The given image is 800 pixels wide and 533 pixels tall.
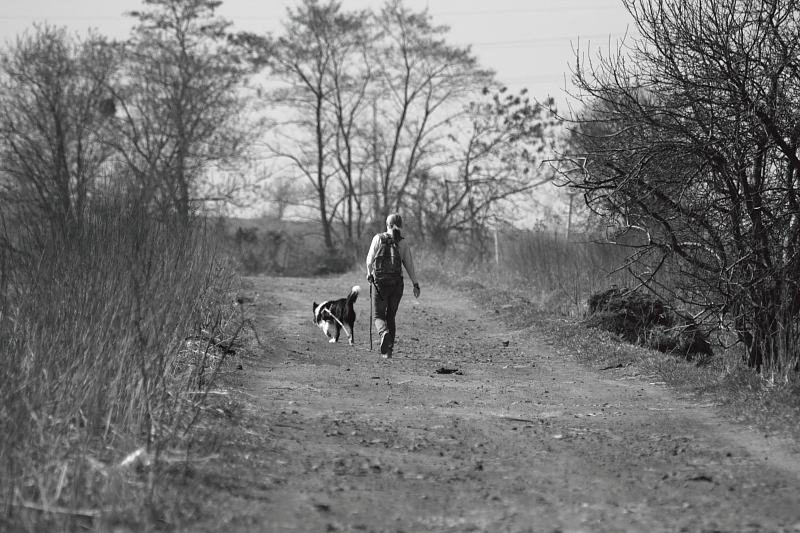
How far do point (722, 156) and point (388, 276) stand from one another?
179 inches

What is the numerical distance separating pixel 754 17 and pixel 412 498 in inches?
240

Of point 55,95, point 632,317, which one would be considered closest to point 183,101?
point 55,95

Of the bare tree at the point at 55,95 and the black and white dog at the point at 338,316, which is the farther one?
the bare tree at the point at 55,95

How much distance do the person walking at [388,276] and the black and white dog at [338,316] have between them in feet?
3.52

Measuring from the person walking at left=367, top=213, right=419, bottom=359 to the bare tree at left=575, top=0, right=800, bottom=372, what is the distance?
299 cm

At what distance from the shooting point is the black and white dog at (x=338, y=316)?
45.3 ft

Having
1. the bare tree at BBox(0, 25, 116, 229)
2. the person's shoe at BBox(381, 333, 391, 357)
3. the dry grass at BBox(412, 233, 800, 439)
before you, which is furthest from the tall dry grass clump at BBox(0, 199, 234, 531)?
the bare tree at BBox(0, 25, 116, 229)

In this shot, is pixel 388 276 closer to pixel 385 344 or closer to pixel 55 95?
pixel 385 344

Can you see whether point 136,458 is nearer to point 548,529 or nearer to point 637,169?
point 548,529

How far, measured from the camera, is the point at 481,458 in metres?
6.39

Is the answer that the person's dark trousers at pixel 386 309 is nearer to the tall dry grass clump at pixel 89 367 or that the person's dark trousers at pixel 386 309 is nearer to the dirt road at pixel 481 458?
the dirt road at pixel 481 458

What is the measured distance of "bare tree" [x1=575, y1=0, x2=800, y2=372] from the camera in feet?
29.4

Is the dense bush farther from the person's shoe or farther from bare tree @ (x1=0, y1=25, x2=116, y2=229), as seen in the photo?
bare tree @ (x1=0, y1=25, x2=116, y2=229)

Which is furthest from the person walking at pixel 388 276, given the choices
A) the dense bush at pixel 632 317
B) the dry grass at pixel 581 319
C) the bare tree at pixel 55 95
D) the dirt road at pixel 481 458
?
the bare tree at pixel 55 95
